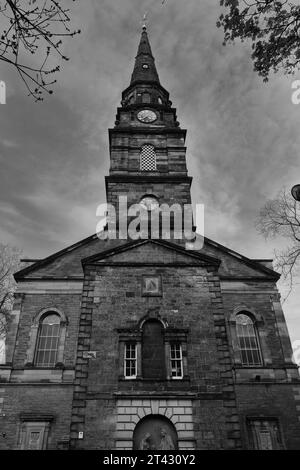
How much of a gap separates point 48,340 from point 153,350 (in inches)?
203

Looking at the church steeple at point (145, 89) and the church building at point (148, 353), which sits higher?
the church steeple at point (145, 89)

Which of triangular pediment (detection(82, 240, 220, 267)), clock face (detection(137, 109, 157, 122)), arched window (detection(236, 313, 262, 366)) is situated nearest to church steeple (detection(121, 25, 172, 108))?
clock face (detection(137, 109, 157, 122))

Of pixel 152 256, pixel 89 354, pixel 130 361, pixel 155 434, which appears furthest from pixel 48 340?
pixel 155 434

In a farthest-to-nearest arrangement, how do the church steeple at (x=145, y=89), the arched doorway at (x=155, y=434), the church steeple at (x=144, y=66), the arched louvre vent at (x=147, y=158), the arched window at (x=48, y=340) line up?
the church steeple at (x=144, y=66) → the church steeple at (x=145, y=89) → the arched louvre vent at (x=147, y=158) → the arched window at (x=48, y=340) → the arched doorway at (x=155, y=434)

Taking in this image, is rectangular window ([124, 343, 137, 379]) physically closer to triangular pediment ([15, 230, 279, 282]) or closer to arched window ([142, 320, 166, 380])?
arched window ([142, 320, 166, 380])

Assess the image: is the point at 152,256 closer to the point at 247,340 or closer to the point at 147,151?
the point at 247,340

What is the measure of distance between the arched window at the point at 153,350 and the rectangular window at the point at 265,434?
14.6ft

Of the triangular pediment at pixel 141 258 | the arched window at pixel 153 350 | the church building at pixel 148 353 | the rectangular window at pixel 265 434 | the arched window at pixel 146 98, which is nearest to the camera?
the church building at pixel 148 353

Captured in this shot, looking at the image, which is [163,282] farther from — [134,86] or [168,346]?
[134,86]

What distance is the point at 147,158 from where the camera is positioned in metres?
26.0

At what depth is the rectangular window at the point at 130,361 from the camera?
641 inches

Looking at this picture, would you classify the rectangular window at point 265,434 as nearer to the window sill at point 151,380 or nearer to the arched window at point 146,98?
the window sill at point 151,380

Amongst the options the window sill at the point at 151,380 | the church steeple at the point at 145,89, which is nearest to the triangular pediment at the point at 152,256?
the window sill at the point at 151,380
